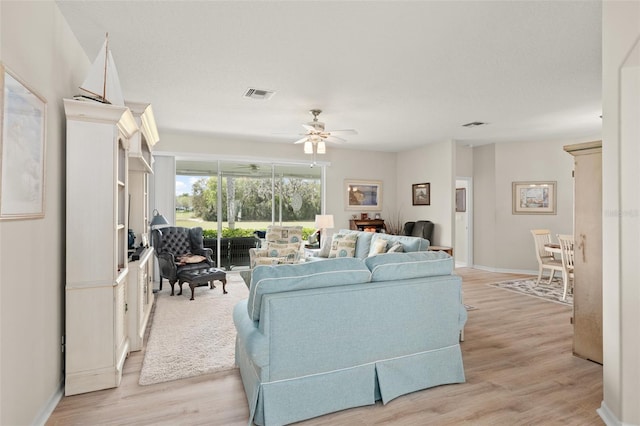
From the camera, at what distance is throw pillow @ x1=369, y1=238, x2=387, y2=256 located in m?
4.86

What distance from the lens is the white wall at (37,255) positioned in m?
1.75

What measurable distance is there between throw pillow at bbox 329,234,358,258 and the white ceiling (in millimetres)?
1921

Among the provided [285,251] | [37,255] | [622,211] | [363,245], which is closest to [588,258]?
[622,211]

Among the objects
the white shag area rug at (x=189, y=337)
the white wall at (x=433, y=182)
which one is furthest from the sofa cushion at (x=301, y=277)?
the white wall at (x=433, y=182)

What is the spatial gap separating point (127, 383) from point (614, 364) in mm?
3353

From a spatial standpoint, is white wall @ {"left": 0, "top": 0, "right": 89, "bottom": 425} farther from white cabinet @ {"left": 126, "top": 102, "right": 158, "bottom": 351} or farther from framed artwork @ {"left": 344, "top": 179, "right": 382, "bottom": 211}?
framed artwork @ {"left": 344, "top": 179, "right": 382, "bottom": 211}

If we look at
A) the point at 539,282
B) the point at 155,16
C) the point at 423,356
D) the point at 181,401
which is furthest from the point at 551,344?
the point at 155,16

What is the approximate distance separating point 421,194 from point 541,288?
2950mm

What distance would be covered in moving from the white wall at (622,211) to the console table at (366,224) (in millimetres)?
5664

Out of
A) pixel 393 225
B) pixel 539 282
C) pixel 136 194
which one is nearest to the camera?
pixel 136 194

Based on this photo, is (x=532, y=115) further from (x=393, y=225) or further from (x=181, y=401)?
(x=181, y=401)

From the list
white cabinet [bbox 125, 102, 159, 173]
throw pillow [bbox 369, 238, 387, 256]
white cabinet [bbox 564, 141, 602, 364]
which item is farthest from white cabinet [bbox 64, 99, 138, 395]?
white cabinet [bbox 564, 141, 602, 364]

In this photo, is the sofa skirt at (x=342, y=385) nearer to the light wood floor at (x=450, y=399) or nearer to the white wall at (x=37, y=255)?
the light wood floor at (x=450, y=399)

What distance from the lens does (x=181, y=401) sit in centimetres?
235
